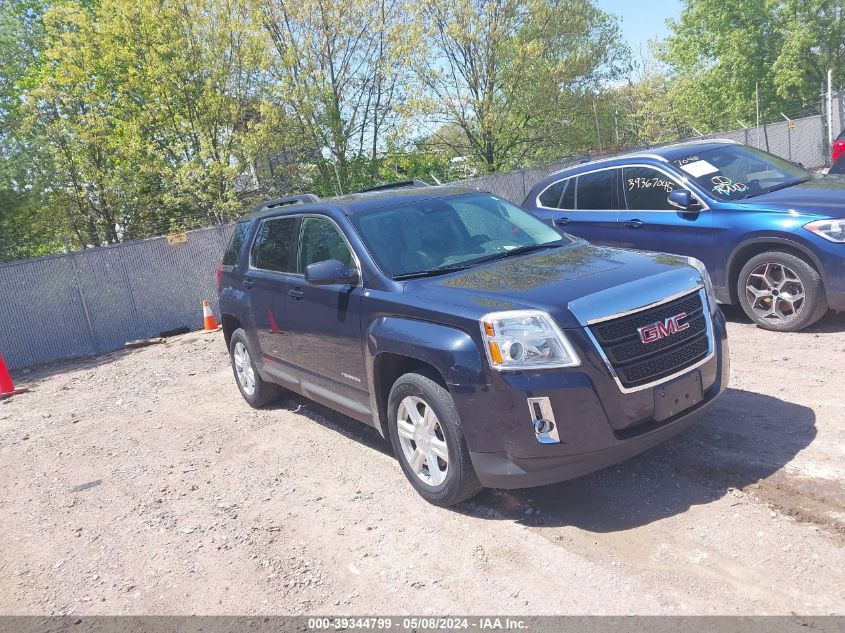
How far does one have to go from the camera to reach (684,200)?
23.0 ft

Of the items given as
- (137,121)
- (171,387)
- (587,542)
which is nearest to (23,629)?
(587,542)

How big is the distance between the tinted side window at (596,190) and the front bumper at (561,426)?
15.2 ft

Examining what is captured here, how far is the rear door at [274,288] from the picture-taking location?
573 centimetres

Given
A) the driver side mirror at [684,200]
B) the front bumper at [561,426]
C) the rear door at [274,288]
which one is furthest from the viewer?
the driver side mirror at [684,200]

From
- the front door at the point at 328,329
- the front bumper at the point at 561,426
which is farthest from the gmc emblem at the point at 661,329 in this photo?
the front door at the point at 328,329

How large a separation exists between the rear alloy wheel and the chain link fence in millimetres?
7009

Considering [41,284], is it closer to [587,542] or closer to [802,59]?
[587,542]

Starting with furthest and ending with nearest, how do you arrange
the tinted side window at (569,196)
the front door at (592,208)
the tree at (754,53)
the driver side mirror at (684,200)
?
the tree at (754,53)
the tinted side window at (569,196)
the front door at (592,208)
the driver side mirror at (684,200)

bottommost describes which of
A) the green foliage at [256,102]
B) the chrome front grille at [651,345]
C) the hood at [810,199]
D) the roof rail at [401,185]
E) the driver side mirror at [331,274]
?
the chrome front grille at [651,345]

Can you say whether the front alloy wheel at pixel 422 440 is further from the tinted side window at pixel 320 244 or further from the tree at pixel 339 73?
the tree at pixel 339 73

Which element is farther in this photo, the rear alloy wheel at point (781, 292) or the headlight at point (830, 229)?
the rear alloy wheel at point (781, 292)

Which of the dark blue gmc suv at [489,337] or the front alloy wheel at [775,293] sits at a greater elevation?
the dark blue gmc suv at [489,337]

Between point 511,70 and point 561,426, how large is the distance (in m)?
20.6

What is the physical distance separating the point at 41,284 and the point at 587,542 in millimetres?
11465
